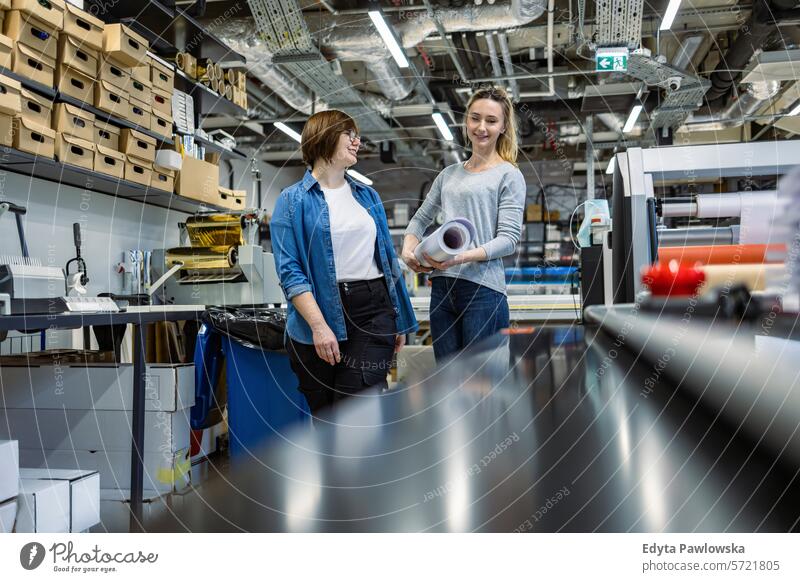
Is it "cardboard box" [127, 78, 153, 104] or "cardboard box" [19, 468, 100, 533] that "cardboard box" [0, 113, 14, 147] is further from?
"cardboard box" [19, 468, 100, 533]

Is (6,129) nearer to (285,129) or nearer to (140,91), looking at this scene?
(140,91)

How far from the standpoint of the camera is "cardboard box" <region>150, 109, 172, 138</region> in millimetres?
2885

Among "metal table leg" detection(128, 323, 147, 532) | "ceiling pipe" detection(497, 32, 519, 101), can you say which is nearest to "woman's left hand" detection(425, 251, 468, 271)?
"metal table leg" detection(128, 323, 147, 532)

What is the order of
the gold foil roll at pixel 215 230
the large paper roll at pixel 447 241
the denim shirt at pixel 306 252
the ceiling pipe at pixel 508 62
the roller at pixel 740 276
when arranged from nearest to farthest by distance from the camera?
1. the roller at pixel 740 276
2. the large paper roll at pixel 447 241
3. the denim shirt at pixel 306 252
4. the gold foil roll at pixel 215 230
5. the ceiling pipe at pixel 508 62

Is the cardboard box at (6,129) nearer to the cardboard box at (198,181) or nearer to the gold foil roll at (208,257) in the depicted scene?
the gold foil roll at (208,257)

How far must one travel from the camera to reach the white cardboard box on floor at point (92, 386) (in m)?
2.12

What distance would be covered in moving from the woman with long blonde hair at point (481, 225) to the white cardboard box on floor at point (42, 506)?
1.00m

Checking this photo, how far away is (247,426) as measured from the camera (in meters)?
2.33

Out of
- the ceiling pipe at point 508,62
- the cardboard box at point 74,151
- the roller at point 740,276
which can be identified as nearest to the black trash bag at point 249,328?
the cardboard box at point 74,151

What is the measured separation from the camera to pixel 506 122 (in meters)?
1.33

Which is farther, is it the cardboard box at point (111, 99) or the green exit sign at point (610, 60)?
the green exit sign at point (610, 60)

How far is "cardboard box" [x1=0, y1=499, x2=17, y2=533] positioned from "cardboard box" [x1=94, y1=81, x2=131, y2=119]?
1.66 meters

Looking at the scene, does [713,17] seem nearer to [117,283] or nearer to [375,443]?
[117,283]

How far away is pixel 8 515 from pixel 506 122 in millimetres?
1387
